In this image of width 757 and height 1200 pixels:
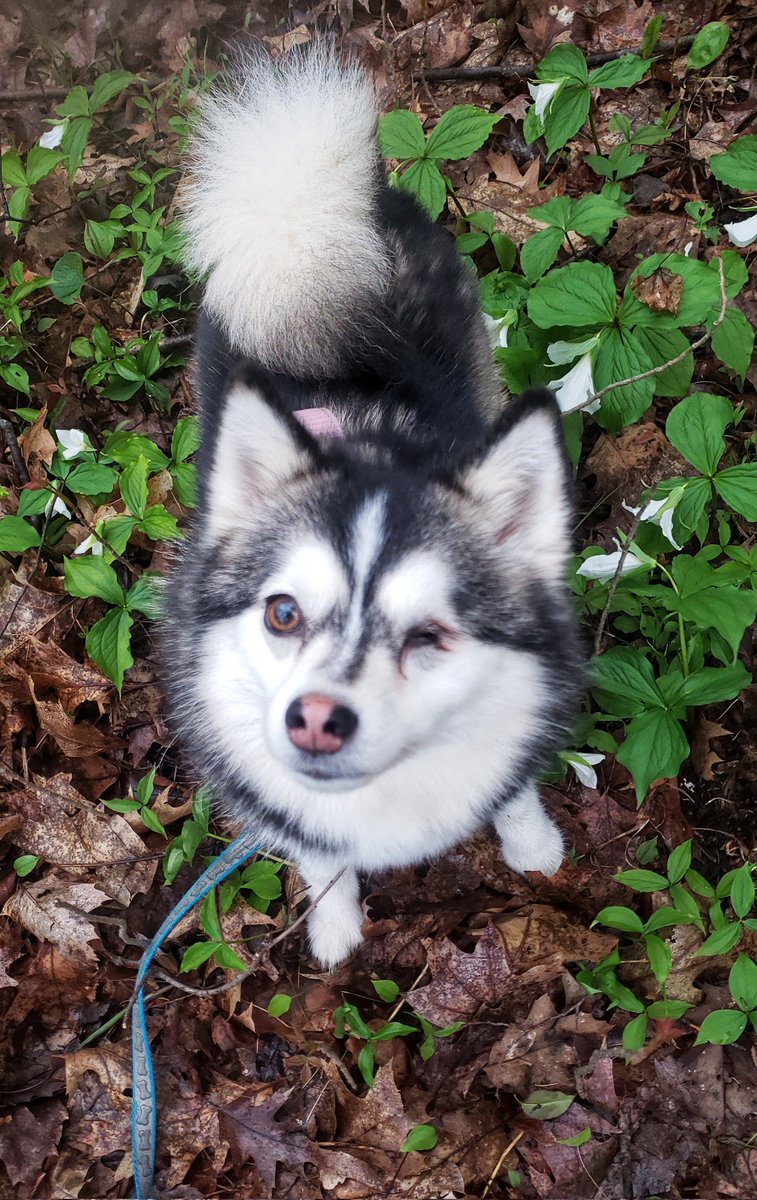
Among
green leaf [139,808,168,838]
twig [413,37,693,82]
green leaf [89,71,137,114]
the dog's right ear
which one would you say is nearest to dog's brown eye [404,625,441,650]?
the dog's right ear

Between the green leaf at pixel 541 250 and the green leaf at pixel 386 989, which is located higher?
the green leaf at pixel 541 250

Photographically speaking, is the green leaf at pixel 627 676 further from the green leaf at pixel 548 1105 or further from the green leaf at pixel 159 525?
the green leaf at pixel 159 525

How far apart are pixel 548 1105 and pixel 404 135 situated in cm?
379

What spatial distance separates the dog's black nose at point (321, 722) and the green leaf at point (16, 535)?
6.20 feet

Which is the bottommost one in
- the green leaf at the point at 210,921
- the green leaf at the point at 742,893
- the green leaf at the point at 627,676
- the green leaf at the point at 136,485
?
the green leaf at the point at 210,921

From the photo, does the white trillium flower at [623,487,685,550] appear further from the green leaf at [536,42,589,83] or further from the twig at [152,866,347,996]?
the green leaf at [536,42,589,83]

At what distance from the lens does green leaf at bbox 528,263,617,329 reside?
2855 mm

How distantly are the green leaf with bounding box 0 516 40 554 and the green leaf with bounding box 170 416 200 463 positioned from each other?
0.67m

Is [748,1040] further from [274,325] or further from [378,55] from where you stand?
[378,55]

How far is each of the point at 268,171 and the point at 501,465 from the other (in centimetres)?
160

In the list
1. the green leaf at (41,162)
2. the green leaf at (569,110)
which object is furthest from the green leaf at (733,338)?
the green leaf at (41,162)

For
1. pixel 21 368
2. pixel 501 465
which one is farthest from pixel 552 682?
pixel 21 368

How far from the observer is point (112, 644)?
10.6 ft

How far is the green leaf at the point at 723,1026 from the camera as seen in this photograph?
2564 millimetres
